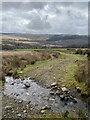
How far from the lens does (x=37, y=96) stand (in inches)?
721

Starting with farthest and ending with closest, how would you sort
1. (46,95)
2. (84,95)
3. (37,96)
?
(46,95) → (37,96) → (84,95)

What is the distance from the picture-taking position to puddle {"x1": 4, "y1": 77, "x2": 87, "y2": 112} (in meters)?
15.8

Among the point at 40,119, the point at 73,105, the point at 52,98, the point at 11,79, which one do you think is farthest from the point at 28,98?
the point at 11,79

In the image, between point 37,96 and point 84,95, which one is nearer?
point 84,95

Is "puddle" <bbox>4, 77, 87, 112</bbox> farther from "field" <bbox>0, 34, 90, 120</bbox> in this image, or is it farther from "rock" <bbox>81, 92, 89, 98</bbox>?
"rock" <bbox>81, 92, 89, 98</bbox>

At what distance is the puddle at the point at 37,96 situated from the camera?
15773 mm

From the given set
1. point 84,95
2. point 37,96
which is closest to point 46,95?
point 37,96

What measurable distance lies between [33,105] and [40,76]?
33.8ft

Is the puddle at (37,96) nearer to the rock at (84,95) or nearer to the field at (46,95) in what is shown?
the field at (46,95)

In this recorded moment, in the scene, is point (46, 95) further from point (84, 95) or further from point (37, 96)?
point (84, 95)

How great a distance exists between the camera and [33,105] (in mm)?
15914

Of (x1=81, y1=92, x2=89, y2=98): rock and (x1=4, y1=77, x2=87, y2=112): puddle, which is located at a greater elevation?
(x1=81, y1=92, x2=89, y2=98): rock

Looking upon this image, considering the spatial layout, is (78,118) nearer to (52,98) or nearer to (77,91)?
(52,98)

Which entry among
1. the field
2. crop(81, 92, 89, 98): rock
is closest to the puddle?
the field
